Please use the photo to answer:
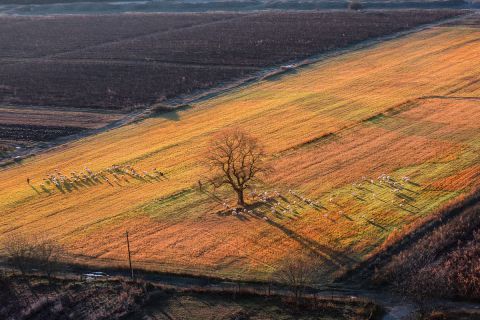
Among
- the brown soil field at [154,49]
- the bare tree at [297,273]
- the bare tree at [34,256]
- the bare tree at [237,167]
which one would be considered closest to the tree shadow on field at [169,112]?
the brown soil field at [154,49]

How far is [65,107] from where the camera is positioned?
3541 inches

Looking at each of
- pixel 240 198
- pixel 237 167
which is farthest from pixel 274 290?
pixel 237 167

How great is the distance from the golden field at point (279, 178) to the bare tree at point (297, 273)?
908 mm

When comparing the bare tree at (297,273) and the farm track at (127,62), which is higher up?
the farm track at (127,62)

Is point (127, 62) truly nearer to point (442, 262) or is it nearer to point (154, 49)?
point (154, 49)

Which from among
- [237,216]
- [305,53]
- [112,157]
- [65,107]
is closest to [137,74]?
[65,107]

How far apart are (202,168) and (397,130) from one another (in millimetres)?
20455

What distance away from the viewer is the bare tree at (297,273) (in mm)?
41469

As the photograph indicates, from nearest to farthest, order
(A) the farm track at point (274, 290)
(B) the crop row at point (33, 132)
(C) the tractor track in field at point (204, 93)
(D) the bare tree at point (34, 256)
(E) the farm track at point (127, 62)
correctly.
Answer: (A) the farm track at point (274, 290)
(D) the bare tree at point (34, 256)
(C) the tractor track in field at point (204, 93)
(B) the crop row at point (33, 132)
(E) the farm track at point (127, 62)

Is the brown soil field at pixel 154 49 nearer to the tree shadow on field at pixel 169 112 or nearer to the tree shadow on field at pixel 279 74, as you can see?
the tree shadow on field at pixel 169 112

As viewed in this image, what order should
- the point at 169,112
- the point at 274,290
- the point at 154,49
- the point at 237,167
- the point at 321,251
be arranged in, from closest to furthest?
the point at 274,290
the point at 321,251
the point at 237,167
the point at 169,112
the point at 154,49

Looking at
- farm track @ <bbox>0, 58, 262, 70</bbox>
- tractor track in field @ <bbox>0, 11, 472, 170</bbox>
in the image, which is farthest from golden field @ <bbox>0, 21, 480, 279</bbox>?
farm track @ <bbox>0, 58, 262, 70</bbox>

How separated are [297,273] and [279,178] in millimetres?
18463

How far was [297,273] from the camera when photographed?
42.7 m
